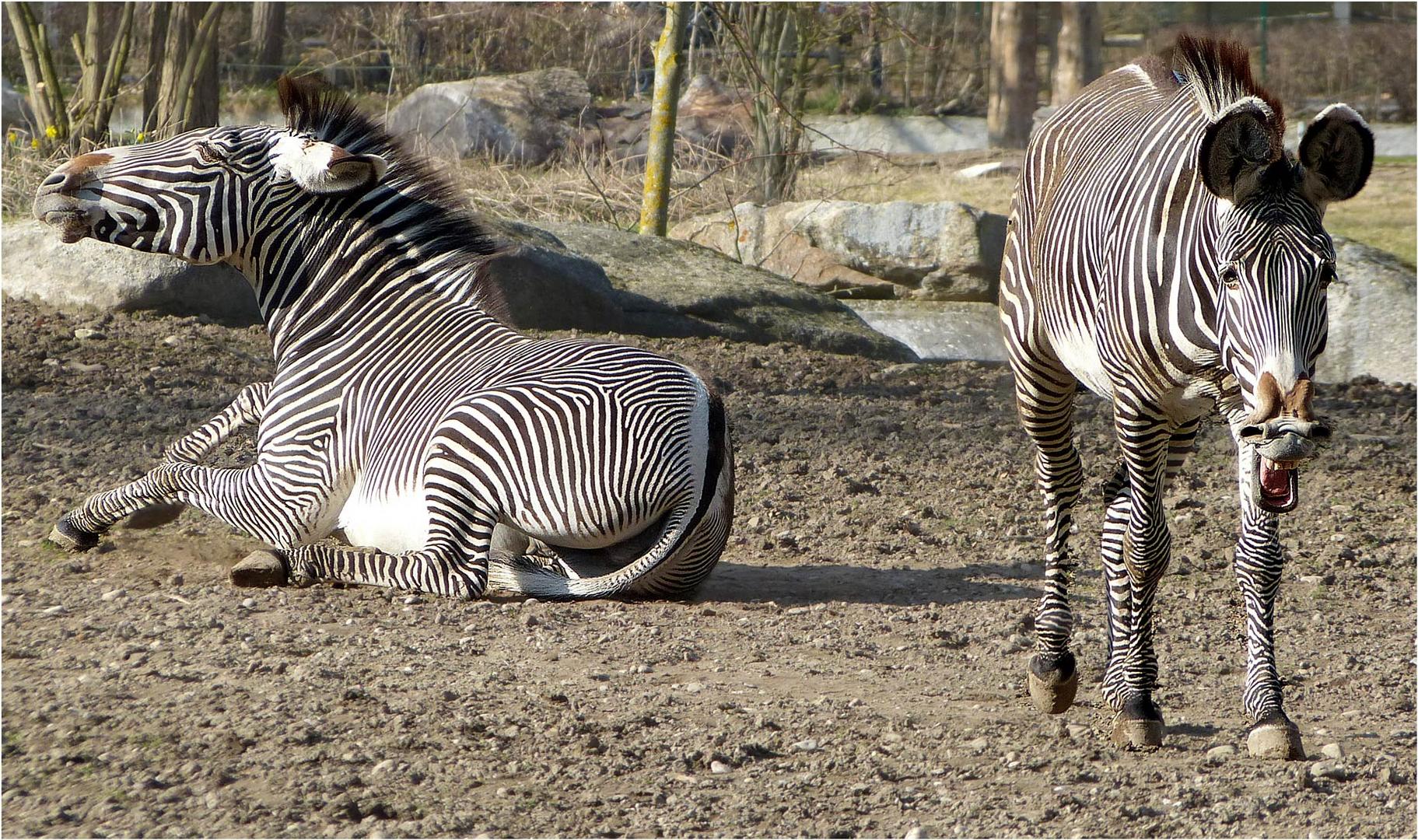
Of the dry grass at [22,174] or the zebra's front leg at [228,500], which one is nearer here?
the zebra's front leg at [228,500]

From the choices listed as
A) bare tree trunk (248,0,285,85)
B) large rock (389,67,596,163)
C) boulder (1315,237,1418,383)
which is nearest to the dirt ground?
boulder (1315,237,1418,383)

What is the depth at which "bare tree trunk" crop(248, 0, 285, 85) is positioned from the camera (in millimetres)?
23797

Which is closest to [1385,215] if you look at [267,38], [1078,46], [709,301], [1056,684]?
[1078,46]

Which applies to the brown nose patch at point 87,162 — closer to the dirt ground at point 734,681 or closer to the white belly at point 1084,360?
the dirt ground at point 734,681

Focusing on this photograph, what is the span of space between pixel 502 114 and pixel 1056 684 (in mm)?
15577

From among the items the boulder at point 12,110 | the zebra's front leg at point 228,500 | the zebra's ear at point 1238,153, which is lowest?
the zebra's front leg at point 228,500

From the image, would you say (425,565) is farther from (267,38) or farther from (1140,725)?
(267,38)

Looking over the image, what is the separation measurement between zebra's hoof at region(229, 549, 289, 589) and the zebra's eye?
3.81 metres

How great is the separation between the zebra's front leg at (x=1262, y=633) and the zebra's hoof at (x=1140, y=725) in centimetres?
26

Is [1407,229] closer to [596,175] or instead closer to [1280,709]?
[596,175]

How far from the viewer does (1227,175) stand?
11.3 ft

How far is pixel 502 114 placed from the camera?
61.6 ft

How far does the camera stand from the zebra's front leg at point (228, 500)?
586 cm

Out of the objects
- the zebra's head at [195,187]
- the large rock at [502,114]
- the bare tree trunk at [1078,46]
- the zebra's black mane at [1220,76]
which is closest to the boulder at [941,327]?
the large rock at [502,114]
